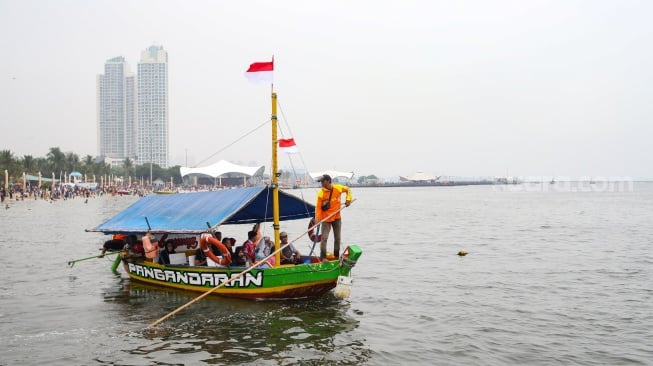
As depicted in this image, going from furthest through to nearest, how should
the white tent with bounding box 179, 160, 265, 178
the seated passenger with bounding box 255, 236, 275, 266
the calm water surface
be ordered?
1. the white tent with bounding box 179, 160, 265, 178
2. the seated passenger with bounding box 255, 236, 275, 266
3. the calm water surface

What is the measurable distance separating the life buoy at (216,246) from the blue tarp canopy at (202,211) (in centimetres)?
60

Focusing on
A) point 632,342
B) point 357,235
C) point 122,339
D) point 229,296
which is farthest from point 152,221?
point 357,235

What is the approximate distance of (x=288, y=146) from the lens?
13.0m

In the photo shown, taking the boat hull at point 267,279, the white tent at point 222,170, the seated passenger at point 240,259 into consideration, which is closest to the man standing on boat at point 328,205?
the boat hull at point 267,279

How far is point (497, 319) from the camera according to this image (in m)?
12.3

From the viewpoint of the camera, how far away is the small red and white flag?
12.9 m

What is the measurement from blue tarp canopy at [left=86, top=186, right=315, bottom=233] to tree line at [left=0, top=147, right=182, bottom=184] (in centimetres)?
6856

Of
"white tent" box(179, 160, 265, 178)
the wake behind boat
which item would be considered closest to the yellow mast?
the wake behind boat

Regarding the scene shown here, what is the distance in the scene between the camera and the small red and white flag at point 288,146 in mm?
12930

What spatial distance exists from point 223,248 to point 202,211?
3.76 ft

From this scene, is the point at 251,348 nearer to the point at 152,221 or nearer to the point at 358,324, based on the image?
the point at 358,324

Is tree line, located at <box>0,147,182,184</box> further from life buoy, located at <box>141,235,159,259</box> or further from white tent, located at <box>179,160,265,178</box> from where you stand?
life buoy, located at <box>141,235,159,259</box>

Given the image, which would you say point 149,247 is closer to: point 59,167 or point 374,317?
point 374,317

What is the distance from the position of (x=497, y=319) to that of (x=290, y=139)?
6.43 meters
